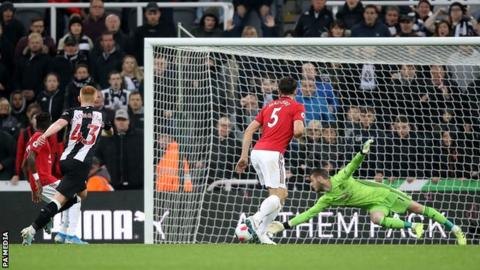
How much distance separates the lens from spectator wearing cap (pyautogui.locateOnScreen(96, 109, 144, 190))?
18172 millimetres

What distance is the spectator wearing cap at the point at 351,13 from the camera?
19953 millimetres

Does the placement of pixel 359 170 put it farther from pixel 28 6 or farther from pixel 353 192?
pixel 28 6

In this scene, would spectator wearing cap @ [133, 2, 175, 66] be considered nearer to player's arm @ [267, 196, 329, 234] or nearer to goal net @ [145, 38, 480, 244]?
goal net @ [145, 38, 480, 244]

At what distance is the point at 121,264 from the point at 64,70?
28.6 feet

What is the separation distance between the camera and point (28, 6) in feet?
69.0

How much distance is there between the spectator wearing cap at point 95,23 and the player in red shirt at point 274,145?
658cm

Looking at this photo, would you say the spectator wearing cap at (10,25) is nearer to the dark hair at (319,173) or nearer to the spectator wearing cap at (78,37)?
the spectator wearing cap at (78,37)

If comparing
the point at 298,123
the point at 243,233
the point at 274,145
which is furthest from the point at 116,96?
the point at 298,123

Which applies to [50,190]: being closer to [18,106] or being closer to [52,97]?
[52,97]

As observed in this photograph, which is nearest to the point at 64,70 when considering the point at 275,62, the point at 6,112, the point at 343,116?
the point at 6,112

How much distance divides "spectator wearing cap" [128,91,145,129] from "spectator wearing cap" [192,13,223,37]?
65.6 inches

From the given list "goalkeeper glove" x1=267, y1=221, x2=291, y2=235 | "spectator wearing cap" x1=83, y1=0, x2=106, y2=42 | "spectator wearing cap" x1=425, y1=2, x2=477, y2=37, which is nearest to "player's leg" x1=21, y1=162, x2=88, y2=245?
"goalkeeper glove" x1=267, y1=221, x2=291, y2=235

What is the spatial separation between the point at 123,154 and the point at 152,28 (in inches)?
100

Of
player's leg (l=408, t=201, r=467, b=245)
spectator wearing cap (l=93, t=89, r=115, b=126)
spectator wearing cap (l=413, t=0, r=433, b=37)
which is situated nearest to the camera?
player's leg (l=408, t=201, r=467, b=245)
